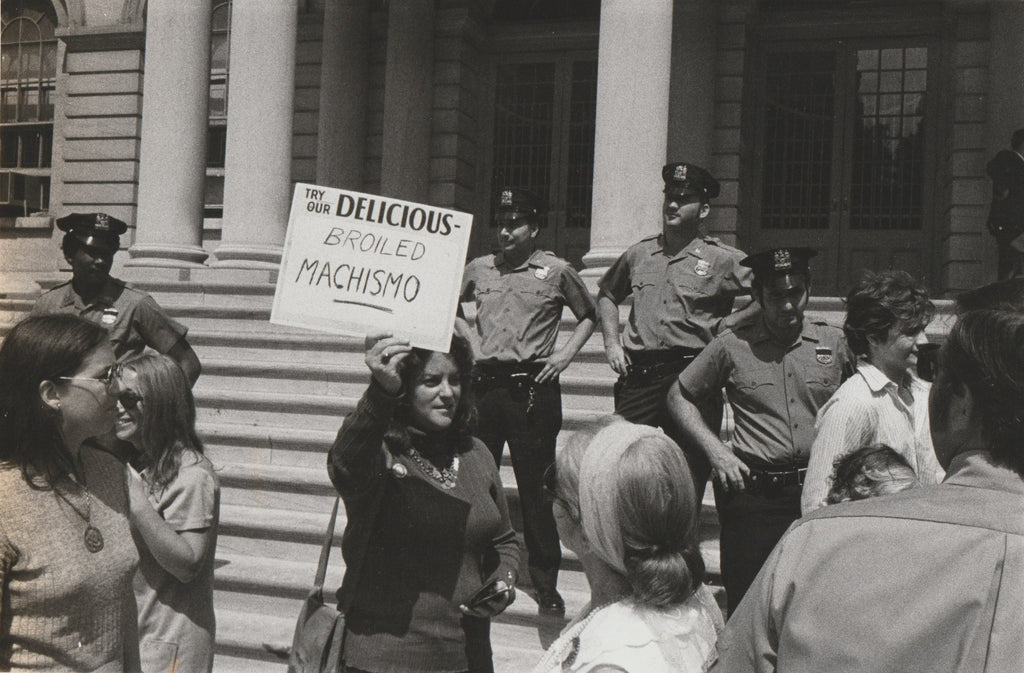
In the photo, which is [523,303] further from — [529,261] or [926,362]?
[926,362]

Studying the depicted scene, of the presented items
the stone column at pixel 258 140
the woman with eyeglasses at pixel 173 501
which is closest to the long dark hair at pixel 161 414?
the woman with eyeglasses at pixel 173 501

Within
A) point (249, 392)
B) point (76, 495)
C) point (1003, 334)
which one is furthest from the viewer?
point (249, 392)

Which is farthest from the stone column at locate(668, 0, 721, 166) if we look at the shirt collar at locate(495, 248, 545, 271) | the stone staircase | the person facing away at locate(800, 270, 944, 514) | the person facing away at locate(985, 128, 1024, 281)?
the person facing away at locate(800, 270, 944, 514)

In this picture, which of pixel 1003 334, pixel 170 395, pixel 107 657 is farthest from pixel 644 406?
pixel 1003 334

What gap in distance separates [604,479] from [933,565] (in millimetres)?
725

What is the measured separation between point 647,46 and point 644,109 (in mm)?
592

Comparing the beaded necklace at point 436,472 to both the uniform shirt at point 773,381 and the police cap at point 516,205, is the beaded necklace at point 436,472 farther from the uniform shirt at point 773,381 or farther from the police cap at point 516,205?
the police cap at point 516,205

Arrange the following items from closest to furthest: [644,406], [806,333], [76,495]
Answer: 1. [76,495]
2. [806,333]
3. [644,406]

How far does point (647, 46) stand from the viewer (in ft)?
31.2

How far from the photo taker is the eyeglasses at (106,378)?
7.93 feet

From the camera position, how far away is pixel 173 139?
11383 millimetres

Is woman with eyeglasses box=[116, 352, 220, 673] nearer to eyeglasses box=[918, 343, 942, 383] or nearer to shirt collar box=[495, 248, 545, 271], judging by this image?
shirt collar box=[495, 248, 545, 271]

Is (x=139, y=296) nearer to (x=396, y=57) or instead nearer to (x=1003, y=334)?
(x=1003, y=334)

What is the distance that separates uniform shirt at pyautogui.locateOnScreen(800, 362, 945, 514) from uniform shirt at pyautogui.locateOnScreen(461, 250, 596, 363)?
2215 millimetres
